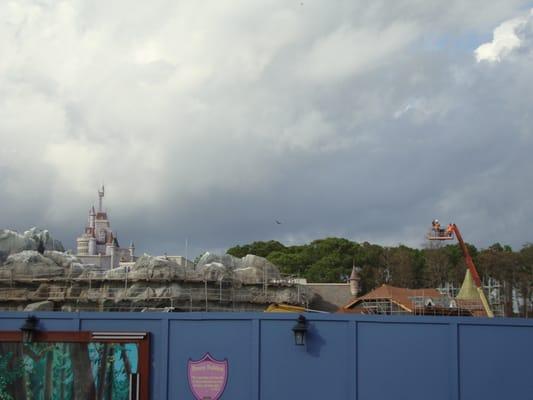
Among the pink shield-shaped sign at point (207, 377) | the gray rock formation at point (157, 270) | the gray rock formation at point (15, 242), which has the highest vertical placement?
the gray rock formation at point (15, 242)

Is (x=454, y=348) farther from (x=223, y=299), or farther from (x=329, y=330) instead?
(x=223, y=299)

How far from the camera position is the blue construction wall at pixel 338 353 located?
11469 millimetres

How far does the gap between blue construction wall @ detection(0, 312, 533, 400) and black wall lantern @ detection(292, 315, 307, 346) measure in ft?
0.69

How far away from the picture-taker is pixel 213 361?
1245 centimetres

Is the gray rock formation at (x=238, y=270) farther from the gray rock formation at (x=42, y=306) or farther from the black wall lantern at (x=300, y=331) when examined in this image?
the black wall lantern at (x=300, y=331)

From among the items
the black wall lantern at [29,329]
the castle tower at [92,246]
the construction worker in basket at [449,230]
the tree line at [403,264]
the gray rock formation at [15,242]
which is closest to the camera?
the black wall lantern at [29,329]

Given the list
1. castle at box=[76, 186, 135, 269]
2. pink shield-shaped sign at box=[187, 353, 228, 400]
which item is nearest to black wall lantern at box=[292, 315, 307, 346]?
pink shield-shaped sign at box=[187, 353, 228, 400]

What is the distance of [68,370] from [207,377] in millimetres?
2536

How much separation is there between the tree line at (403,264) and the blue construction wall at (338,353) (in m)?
61.4

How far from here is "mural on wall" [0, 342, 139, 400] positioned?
40.8ft

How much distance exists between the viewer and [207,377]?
1248cm

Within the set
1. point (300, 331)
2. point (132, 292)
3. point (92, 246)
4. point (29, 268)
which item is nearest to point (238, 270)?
point (132, 292)

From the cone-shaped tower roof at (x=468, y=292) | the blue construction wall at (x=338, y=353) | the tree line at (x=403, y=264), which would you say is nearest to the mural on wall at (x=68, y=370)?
the blue construction wall at (x=338, y=353)

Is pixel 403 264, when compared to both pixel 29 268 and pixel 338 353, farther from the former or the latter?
pixel 338 353
